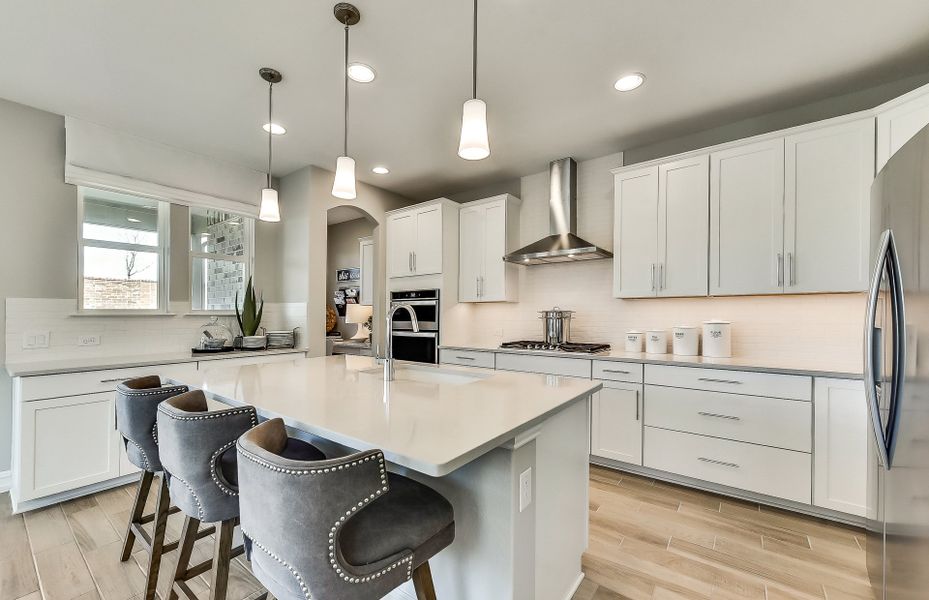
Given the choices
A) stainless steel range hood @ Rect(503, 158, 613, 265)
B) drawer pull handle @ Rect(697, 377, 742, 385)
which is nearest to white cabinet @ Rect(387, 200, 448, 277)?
stainless steel range hood @ Rect(503, 158, 613, 265)

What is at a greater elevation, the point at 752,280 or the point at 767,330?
the point at 752,280

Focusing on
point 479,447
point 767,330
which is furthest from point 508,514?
point 767,330

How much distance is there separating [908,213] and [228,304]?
→ 4.69 m

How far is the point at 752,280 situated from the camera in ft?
9.06

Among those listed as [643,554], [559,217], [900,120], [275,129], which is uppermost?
[275,129]

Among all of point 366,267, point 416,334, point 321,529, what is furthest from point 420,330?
point 321,529

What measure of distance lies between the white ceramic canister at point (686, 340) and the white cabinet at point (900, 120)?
1.45m

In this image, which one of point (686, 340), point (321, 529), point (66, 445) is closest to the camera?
point (321, 529)

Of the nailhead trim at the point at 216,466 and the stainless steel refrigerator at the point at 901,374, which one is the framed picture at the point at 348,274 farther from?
the stainless steel refrigerator at the point at 901,374

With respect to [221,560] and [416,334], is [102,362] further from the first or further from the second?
[416,334]

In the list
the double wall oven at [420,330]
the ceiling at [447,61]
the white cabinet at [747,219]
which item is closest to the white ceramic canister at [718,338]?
the white cabinet at [747,219]

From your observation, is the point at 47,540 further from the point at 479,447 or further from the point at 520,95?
the point at 520,95

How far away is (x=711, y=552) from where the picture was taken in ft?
6.70

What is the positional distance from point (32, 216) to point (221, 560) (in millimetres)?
3150
